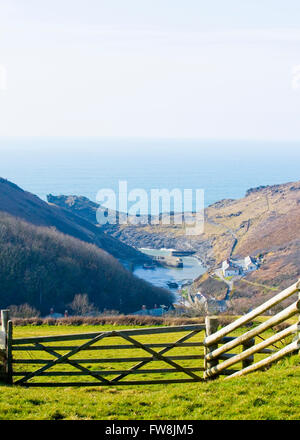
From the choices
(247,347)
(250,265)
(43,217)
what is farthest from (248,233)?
(247,347)

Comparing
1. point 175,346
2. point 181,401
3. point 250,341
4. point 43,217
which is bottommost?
point 181,401

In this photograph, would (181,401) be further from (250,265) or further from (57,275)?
(250,265)

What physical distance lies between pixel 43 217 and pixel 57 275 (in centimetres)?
2957

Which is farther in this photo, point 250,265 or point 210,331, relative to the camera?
point 250,265

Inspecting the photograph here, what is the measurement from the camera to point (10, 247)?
2657 inches

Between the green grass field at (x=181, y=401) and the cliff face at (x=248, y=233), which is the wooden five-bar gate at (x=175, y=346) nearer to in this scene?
the green grass field at (x=181, y=401)

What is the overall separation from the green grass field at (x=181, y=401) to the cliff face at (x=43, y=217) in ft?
258

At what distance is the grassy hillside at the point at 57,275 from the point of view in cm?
6369

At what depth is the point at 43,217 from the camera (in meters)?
97.1

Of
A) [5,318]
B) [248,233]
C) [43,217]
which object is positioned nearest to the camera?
[5,318]

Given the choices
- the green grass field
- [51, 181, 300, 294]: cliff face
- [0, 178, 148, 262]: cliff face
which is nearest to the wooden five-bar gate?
the green grass field

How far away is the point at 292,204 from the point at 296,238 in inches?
1338

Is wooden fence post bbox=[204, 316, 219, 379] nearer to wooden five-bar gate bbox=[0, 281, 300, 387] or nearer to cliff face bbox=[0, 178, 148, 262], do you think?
wooden five-bar gate bbox=[0, 281, 300, 387]
